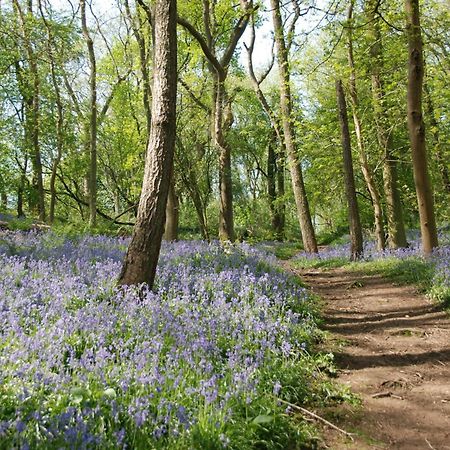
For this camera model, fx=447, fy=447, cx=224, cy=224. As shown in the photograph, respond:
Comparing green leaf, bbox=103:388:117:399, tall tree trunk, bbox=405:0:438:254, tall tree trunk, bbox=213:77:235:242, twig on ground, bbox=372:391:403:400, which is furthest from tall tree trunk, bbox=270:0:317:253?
green leaf, bbox=103:388:117:399

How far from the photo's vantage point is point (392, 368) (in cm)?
512

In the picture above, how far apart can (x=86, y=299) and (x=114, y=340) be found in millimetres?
1456

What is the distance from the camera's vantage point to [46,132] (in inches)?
989

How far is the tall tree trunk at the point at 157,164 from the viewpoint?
6.12m

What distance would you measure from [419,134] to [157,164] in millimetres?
6970

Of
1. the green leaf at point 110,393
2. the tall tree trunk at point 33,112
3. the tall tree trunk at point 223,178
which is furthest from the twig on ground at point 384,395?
the tall tree trunk at point 33,112

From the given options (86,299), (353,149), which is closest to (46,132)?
(353,149)

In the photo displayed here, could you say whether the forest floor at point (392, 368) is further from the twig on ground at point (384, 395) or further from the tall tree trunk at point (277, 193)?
the tall tree trunk at point (277, 193)

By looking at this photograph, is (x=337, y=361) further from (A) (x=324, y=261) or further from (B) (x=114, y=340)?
(A) (x=324, y=261)

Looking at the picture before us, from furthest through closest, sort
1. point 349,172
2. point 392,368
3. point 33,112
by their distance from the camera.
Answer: point 33,112, point 349,172, point 392,368

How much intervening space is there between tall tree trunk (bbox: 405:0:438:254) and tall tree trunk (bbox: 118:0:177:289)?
20.6ft

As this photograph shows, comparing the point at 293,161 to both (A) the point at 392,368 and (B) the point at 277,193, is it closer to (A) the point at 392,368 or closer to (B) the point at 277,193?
(A) the point at 392,368

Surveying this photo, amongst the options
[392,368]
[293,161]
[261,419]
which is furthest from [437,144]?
[261,419]

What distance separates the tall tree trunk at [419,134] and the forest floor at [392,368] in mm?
1925
